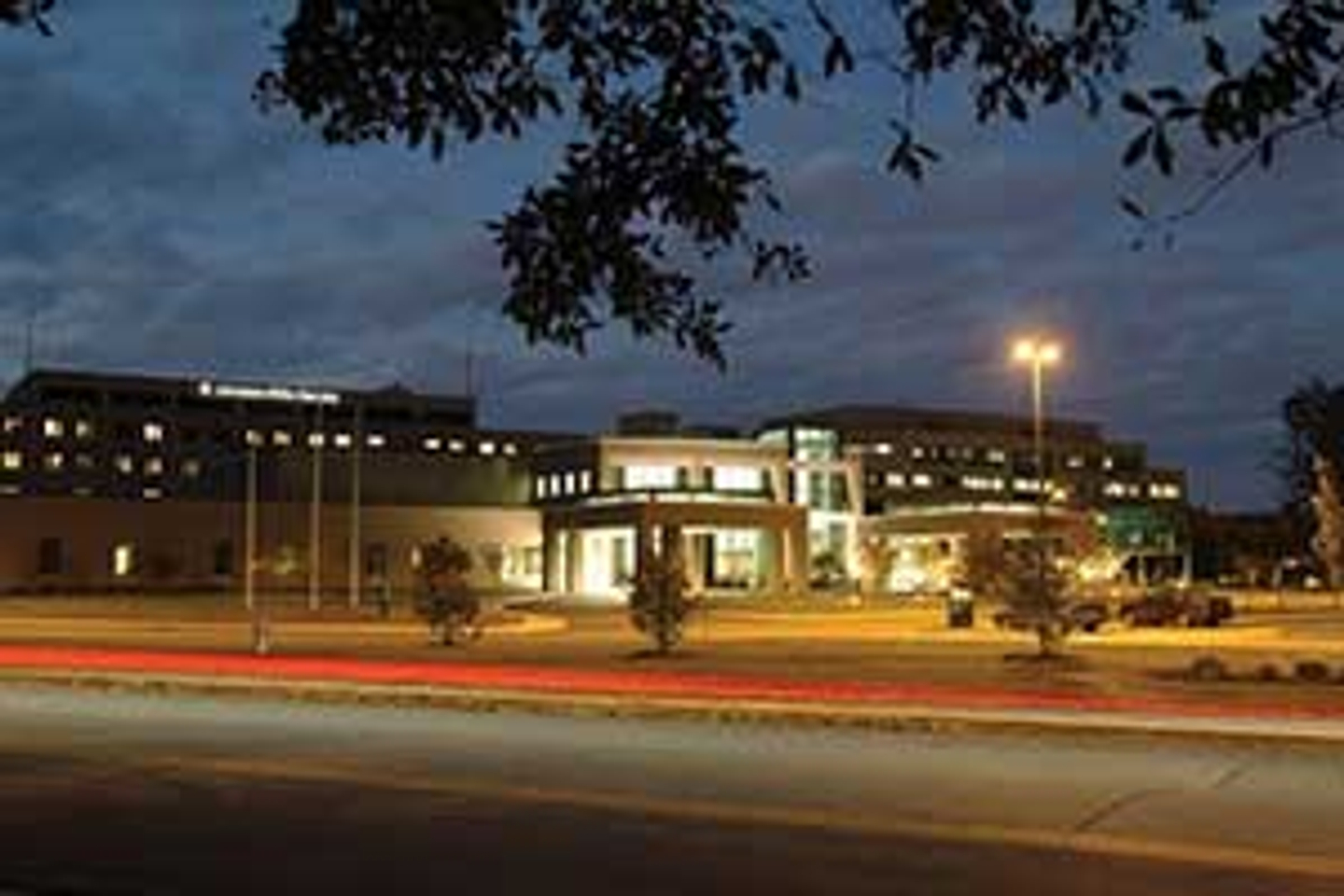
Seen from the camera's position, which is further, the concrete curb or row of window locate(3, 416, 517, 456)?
row of window locate(3, 416, 517, 456)

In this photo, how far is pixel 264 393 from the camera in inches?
7092

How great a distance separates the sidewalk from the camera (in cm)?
2616

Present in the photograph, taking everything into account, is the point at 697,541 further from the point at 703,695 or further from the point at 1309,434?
the point at 703,695

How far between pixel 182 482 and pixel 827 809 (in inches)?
5659

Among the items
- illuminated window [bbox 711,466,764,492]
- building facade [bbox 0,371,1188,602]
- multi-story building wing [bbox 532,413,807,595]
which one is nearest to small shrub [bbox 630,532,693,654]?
building facade [bbox 0,371,1188,602]

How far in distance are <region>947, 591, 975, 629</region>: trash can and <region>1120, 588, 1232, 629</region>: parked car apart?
470 cm

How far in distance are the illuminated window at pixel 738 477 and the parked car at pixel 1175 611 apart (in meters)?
67.5

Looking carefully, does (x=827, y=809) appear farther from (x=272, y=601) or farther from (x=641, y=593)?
(x=272, y=601)

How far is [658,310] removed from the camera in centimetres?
734

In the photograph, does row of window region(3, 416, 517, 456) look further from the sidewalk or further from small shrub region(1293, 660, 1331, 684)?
small shrub region(1293, 660, 1331, 684)

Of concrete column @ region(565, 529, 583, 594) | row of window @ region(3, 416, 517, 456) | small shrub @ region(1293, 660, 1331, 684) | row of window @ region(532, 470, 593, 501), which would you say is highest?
row of window @ region(3, 416, 517, 456)

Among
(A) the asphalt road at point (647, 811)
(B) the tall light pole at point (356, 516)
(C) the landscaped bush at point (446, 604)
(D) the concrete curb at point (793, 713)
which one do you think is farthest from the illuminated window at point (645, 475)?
(A) the asphalt road at point (647, 811)

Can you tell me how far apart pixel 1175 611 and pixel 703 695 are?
38.7 metres

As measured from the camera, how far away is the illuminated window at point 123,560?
125 m
